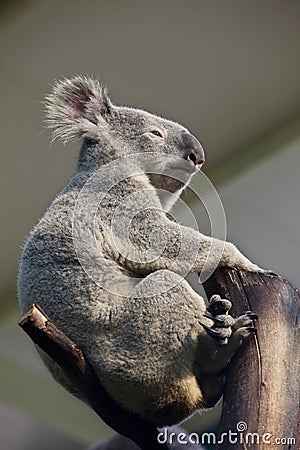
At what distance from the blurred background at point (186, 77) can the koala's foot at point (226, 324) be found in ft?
4.87

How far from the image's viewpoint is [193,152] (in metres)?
1.25

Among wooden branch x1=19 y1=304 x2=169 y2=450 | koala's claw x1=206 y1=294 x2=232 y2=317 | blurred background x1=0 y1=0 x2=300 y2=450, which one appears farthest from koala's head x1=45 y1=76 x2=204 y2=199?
blurred background x1=0 y1=0 x2=300 y2=450

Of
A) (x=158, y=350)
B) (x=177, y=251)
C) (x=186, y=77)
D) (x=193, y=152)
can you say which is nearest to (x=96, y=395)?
(x=158, y=350)

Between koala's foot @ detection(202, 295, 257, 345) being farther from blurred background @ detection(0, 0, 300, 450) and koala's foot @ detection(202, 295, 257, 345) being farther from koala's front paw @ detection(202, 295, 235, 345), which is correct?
blurred background @ detection(0, 0, 300, 450)

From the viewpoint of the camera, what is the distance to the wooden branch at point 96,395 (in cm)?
107

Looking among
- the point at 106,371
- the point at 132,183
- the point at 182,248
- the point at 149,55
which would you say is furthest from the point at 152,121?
the point at 149,55

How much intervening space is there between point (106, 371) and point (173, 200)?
0.91ft

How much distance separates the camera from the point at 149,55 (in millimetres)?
2895

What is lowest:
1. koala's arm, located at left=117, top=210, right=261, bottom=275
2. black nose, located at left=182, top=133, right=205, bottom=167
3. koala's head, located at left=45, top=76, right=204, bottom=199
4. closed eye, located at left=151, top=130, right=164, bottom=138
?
koala's arm, located at left=117, top=210, right=261, bottom=275

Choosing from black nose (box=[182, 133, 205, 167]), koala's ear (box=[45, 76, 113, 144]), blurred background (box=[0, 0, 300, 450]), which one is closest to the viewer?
black nose (box=[182, 133, 205, 167])

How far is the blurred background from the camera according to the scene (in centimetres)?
274

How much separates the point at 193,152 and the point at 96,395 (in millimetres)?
386

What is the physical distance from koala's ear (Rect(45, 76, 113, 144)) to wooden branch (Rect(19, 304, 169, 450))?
1.24 feet

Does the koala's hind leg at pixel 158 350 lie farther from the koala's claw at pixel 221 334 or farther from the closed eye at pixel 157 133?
the closed eye at pixel 157 133
